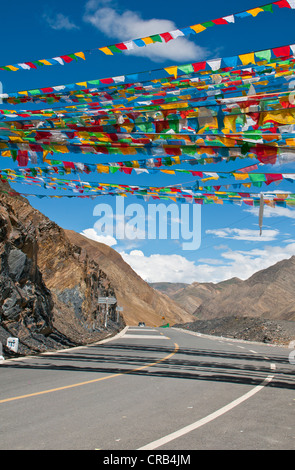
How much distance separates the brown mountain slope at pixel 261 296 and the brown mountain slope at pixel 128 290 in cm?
2712

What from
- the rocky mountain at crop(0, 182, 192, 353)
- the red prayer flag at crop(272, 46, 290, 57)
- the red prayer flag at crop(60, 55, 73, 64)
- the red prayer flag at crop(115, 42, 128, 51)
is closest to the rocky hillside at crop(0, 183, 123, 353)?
the rocky mountain at crop(0, 182, 192, 353)

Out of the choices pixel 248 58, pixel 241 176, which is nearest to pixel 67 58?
pixel 248 58

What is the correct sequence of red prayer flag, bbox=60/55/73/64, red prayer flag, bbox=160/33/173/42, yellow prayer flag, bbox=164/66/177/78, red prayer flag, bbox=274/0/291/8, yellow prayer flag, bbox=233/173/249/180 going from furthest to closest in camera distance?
yellow prayer flag, bbox=233/173/249/180 → yellow prayer flag, bbox=164/66/177/78 → red prayer flag, bbox=60/55/73/64 → red prayer flag, bbox=160/33/173/42 → red prayer flag, bbox=274/0/291/8

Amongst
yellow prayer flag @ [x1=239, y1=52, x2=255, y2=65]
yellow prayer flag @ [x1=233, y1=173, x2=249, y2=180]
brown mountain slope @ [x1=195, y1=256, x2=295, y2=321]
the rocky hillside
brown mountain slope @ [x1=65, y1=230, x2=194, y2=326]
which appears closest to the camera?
yellow prayer flag @ [x1=239, y1=52, x2=255, y2=65]

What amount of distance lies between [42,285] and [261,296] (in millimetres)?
140016

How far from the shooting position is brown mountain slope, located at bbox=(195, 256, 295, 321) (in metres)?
144

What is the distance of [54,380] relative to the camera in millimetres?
8461

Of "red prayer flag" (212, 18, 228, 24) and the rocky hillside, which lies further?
the rocky hillside

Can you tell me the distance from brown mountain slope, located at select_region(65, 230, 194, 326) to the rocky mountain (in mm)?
42629

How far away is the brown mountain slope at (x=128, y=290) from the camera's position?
333 ft

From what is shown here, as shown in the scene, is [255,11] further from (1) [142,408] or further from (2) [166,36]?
(1) [142,408]

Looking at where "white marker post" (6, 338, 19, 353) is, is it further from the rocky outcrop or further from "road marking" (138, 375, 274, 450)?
"road marking" (138, 375, 274, 450)

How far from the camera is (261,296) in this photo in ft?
498
